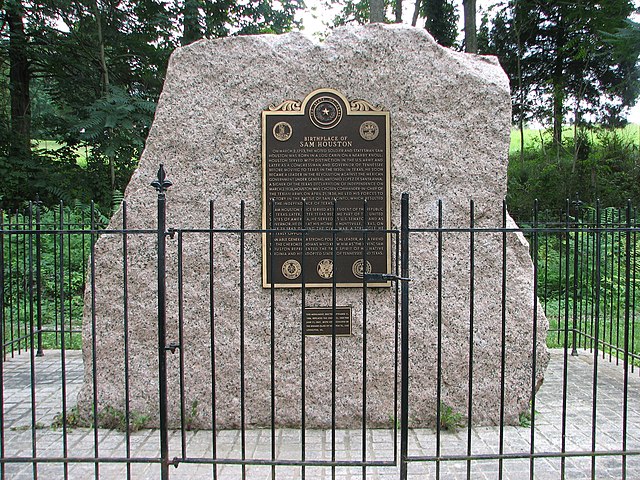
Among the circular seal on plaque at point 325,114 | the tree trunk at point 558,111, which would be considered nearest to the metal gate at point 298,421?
the circular seal on plaque at point 325,114

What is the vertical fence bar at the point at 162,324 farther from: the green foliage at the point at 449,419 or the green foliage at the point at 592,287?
the green foliage at the point at 592,287

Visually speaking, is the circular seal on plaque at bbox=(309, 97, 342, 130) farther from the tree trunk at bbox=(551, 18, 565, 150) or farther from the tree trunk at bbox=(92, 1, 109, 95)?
the tree trunk at bbox=(551, 18, 565, 150)

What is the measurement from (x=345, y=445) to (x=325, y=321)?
97 centimetres

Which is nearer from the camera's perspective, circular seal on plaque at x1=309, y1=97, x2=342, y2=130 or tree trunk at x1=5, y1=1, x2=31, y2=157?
circular seal on plaque at x1=309, y1=97, x2=342, y2=130

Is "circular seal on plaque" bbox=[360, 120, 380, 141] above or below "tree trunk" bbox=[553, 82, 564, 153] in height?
below

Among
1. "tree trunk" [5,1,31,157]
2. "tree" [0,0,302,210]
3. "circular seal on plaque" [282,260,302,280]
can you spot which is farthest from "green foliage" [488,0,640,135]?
"circular seal on plaque" [282,260,302,280]

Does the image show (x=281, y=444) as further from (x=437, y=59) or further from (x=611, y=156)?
(x=611, y=156)

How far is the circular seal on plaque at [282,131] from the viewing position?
14.9 feet

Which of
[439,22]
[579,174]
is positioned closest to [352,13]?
[439,22]

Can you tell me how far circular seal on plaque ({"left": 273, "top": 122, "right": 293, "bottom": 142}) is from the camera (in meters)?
4.55

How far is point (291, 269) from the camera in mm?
4531

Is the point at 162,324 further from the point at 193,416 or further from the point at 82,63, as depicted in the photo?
the point at 82,63

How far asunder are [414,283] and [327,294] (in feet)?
2.36

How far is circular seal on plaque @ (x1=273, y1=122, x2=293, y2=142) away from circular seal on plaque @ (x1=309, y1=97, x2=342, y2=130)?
0.21 m
